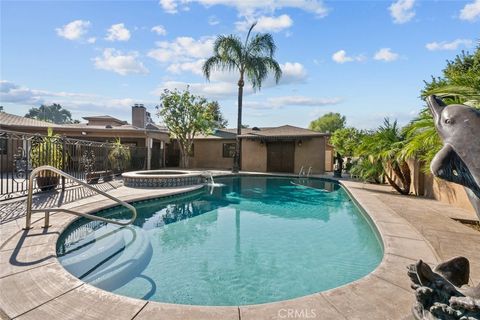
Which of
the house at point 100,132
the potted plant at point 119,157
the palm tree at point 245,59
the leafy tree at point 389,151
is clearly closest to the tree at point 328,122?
the palm tree at point 245,59

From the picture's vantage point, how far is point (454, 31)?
9320 millimetres

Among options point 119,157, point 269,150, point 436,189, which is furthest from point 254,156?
point 436,189

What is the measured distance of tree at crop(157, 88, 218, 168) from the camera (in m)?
21.0

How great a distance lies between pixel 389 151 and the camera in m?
11.9

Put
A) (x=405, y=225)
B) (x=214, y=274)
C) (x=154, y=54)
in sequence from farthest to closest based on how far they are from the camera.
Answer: (x=154, y=54) < (x=405, y=225) < (x=214, y=274)

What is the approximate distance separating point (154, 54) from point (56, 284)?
1497 cm

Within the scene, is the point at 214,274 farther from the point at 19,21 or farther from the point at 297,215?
the point at 19,21

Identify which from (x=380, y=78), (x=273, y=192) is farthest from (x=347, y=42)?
(x=273, y=192)

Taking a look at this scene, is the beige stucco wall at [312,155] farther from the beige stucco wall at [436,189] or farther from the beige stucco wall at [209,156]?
the beige stucco wall at [436,189]

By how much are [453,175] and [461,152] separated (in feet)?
0.63

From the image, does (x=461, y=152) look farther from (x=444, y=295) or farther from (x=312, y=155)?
(x=312, y=155)

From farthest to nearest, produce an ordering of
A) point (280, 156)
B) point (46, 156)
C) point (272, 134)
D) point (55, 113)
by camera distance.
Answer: point (55, 113)
point (280, 156)
point (272, 134)
point (46, 156)

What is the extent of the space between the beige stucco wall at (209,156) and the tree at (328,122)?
53345mm

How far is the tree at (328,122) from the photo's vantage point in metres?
72.9
